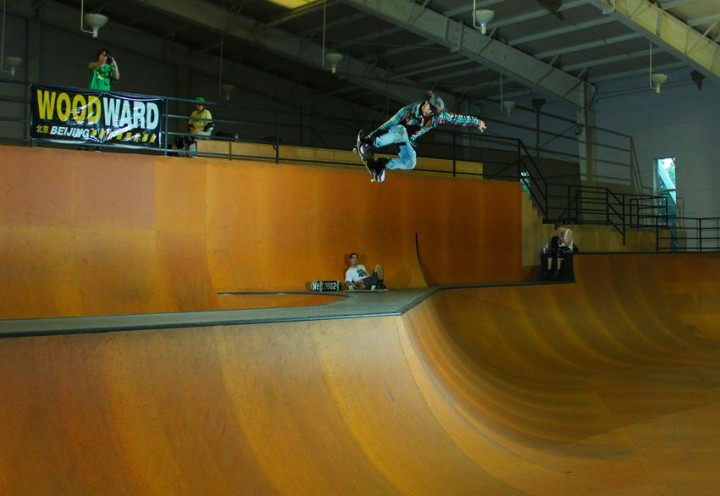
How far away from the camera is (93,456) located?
4.08m

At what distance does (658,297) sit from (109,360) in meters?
12.7

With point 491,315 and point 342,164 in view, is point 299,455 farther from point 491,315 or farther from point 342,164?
point 342,164

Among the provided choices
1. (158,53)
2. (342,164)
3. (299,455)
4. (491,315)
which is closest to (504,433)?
(299,455)

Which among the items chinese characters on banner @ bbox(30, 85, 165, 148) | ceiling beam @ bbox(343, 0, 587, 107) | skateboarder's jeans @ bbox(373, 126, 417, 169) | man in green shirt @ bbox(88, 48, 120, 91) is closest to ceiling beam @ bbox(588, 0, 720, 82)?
ceiling beam @ bbox(343, 0, 587, 107)

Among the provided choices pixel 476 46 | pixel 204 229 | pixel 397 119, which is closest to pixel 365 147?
pixel 397 119

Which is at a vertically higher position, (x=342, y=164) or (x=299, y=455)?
(x=342, y=164)

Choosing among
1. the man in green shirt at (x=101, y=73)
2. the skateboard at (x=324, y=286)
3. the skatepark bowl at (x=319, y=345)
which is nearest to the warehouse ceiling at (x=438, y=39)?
the skatepark bowl at (x=319, y=345)

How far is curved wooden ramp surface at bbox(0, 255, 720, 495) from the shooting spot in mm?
4121

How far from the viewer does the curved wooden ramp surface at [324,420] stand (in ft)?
13.5

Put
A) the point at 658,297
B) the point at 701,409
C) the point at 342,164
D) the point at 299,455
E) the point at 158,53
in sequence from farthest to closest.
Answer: the point at 158,53 → the point at 658,297 → the point at 342,164 → the point at 701,409 → the point at 299,455

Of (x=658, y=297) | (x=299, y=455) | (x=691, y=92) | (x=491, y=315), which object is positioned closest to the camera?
(x=299, y=455)

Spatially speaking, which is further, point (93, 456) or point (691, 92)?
point (691, 92)

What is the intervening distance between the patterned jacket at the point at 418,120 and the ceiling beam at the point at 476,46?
8.59 m

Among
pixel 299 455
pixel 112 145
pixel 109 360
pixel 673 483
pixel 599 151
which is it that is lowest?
pixel 673 483
